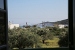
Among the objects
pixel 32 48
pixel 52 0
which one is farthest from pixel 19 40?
pixel 52 0

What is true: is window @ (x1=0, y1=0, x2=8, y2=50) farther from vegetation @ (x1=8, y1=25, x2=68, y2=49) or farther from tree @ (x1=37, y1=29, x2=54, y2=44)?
tree @ (x1=37, y1=29, x2=54, y2=44)

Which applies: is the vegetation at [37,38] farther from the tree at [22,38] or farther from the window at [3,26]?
the window at [3,26]

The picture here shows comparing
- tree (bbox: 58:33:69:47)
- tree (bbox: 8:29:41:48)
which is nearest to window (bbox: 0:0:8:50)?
tree (bbox: 8:29:41:48)

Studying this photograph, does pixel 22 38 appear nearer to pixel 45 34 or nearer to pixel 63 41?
pixel 45 34

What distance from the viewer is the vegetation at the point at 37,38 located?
10.2 ft

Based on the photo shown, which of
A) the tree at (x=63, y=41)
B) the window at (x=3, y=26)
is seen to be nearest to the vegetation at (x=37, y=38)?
the tree at (x=63, y=41)

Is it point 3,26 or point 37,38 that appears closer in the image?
point 3,26

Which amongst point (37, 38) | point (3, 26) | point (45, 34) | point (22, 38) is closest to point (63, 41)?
point (45, 34)

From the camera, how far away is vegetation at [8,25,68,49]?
3121 mm

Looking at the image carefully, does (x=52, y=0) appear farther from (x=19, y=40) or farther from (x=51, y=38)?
(x=19, y=40)

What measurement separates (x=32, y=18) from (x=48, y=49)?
74 centimetres

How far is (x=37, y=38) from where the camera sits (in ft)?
10.3

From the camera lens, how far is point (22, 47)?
3.12 m

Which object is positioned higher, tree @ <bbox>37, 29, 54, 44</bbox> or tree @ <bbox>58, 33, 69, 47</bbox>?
tree @ <bbox>37, 29, 54, 44</bbox>
